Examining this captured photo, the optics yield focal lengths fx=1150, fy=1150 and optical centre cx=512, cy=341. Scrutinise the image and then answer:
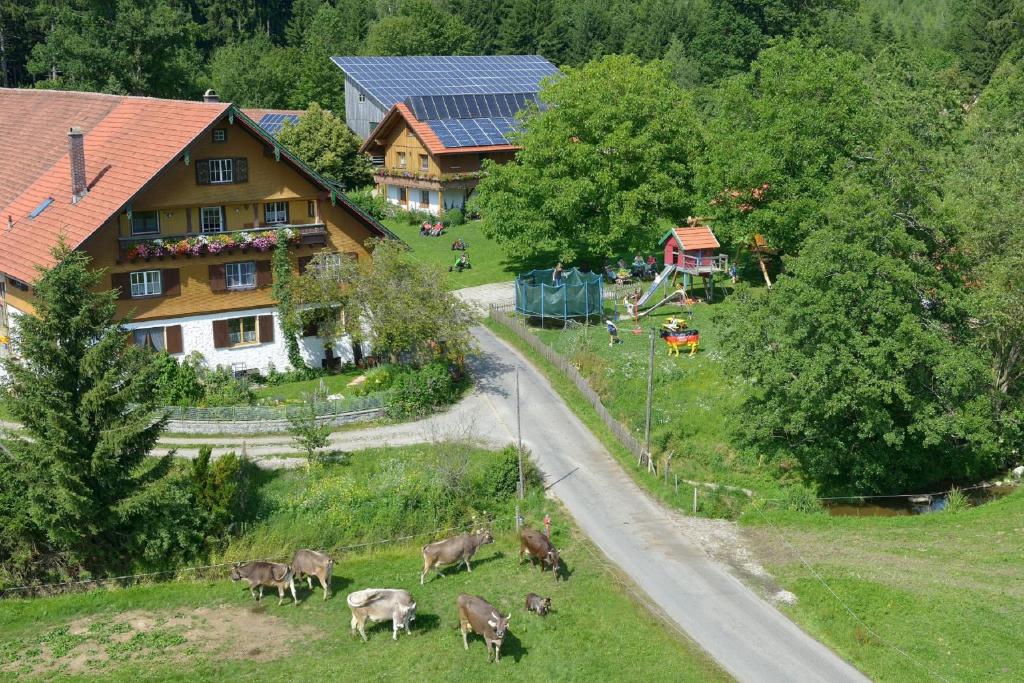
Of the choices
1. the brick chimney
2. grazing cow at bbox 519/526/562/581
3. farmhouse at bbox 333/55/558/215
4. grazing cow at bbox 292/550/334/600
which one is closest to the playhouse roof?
farmhouse at bbox 333/55/558/215

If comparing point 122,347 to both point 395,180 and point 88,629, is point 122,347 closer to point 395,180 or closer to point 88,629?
point 88,629

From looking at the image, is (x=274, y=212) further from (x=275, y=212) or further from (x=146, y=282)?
(x=146, y=282)

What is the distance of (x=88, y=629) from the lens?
31156 millimetres

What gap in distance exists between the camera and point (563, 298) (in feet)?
168

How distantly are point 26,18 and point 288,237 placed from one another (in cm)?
7286

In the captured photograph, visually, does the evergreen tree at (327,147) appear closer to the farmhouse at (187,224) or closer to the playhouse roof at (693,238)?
the farmhouse at (187,224)

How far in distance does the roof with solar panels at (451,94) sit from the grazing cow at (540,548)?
45.4 m

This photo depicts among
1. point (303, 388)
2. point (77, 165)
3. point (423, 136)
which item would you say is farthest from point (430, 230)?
point (77, 165)

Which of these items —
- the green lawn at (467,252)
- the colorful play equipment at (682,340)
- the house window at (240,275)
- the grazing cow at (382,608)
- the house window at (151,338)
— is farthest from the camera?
the green lawn at (467,252)

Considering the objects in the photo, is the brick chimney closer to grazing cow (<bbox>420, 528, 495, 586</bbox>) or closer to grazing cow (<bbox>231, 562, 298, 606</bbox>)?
grazing cow (<bbox>231, 562, 298, 606</bbox>)

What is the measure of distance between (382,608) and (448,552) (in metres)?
3.78

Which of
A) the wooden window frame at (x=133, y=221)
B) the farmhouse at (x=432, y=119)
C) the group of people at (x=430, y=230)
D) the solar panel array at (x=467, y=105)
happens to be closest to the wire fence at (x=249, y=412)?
the wooden window frame at (x=133, y=221)

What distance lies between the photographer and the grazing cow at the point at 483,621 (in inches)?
1120

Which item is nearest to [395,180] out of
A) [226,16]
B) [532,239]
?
[532,239]
